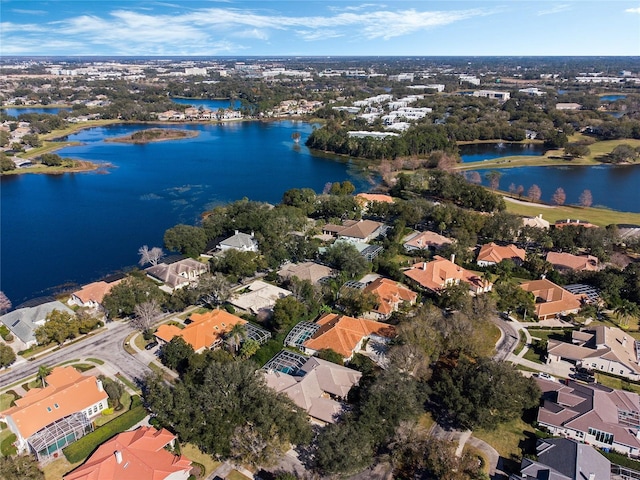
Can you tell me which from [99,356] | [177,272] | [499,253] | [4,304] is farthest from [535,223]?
[4,304]

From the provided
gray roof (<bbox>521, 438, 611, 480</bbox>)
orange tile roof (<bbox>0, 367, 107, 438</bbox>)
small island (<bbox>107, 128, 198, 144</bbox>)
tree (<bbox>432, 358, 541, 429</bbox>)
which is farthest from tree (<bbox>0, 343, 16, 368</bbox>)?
small island (<bbox>107, 128, 198, 144</bbox>)

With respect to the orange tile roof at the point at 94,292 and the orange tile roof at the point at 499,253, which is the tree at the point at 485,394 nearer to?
the orange tile roof at the point at 499,253

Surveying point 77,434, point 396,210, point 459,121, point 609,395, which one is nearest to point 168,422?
point 77,434

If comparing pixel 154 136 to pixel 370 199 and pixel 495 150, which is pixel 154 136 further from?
pixel 495 150

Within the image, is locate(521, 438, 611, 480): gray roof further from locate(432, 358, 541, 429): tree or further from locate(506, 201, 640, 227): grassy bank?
locate(506, 201, 640, 227): grassy bank

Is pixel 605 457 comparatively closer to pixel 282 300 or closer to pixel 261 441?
pixel 261 441
